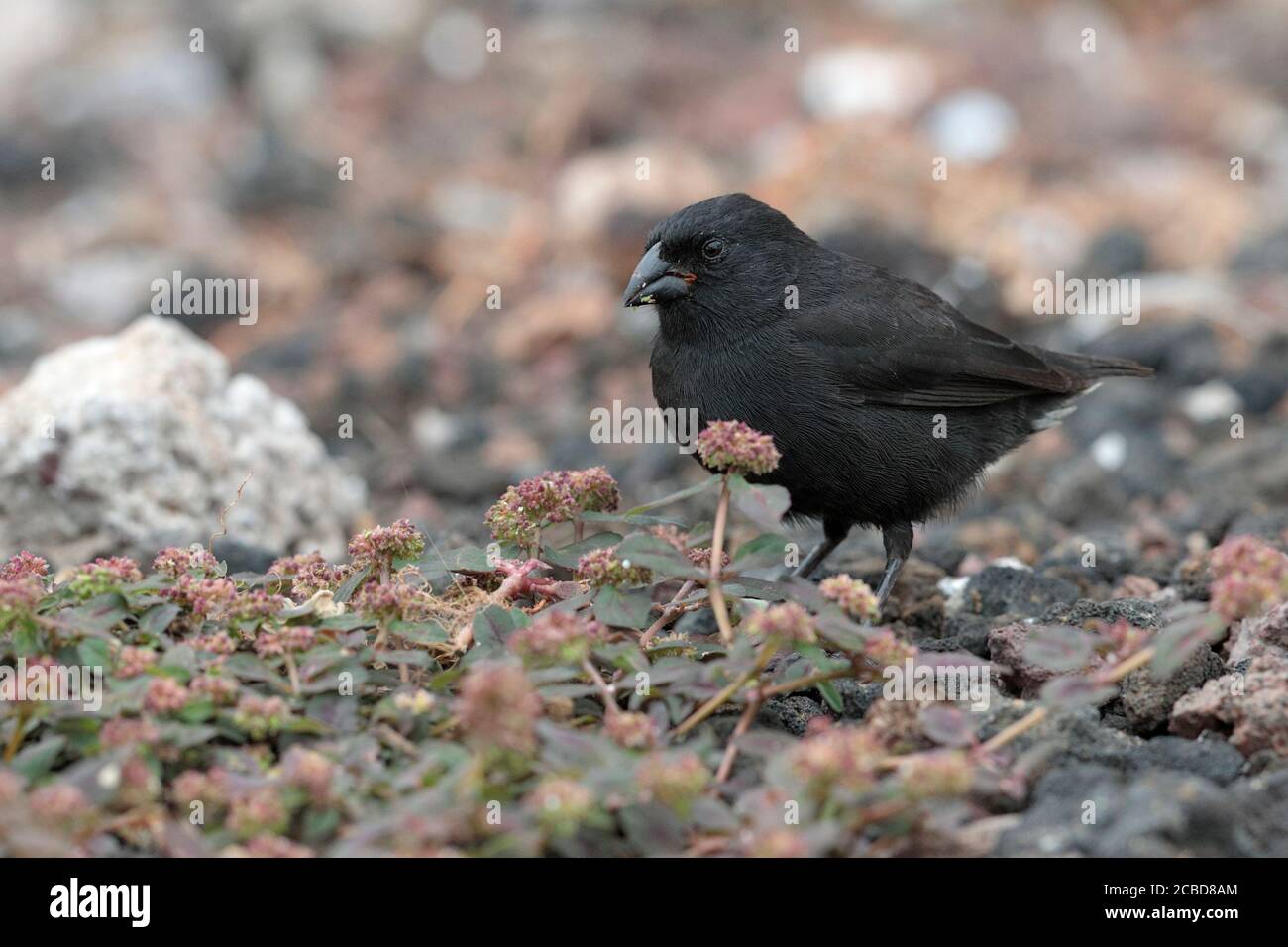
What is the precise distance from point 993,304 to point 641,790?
5.88 m

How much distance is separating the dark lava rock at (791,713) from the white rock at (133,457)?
7.81ft

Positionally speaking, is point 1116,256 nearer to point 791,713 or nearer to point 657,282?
point 657,282

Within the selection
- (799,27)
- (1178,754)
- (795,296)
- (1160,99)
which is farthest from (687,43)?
(1178,754)

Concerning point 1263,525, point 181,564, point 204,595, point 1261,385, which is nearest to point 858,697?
point 204,595

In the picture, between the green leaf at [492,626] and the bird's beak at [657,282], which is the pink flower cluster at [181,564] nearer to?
the green leaf at [492,626]

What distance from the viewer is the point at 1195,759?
3320 mm

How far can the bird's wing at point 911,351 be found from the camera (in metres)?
4.98

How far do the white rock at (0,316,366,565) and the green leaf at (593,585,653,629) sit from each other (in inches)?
87.1

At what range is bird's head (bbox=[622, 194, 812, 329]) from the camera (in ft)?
16.6

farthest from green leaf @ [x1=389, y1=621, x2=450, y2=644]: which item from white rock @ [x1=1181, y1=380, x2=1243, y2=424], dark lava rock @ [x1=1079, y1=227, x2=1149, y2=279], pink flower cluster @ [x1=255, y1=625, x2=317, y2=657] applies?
dark lava rock @ [x1=1079, y1=227, x2=1149, y2=279]

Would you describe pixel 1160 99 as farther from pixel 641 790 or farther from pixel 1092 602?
pixel 641 790

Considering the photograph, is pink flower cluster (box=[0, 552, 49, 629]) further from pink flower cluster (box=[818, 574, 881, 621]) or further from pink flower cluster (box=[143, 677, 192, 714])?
pink flower cluster (box=[818, 574, 881, 621])
